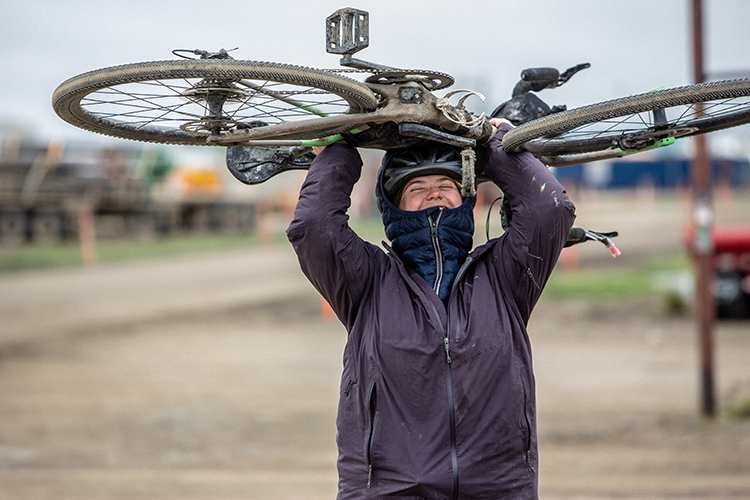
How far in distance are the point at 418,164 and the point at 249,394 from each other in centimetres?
653

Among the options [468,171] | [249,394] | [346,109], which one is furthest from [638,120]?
[249,394]

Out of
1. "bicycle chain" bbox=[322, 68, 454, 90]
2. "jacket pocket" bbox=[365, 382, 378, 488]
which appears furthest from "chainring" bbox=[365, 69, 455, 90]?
"jacket pocket" bbox=[365, 382, 378, 488]

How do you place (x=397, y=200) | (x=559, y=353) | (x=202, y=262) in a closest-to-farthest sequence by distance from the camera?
(x=397, y=200) → (x=559, y=353) → (x=202, y=262)

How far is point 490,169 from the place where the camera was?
2.65 metres

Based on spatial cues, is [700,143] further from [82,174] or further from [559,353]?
[82,174]

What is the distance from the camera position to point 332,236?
250 centimetres

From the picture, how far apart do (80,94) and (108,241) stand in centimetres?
1941

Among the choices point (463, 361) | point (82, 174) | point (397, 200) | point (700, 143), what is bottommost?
point (463, 361)

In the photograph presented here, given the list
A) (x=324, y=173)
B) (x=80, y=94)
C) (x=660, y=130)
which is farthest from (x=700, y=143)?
(x=80, y=94)

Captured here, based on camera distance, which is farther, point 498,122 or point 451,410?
point 498,122

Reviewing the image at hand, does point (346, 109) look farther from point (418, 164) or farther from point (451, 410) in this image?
point (451, 410)

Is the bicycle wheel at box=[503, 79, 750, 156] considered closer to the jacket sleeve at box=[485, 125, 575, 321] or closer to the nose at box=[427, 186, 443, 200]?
the jacket sleeve at box=[485, 125, 575, 321]

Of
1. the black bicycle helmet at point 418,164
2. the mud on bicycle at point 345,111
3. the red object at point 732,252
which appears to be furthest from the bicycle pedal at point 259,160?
the red object at point 732,252

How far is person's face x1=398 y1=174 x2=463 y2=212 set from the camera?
2707 millimetres
